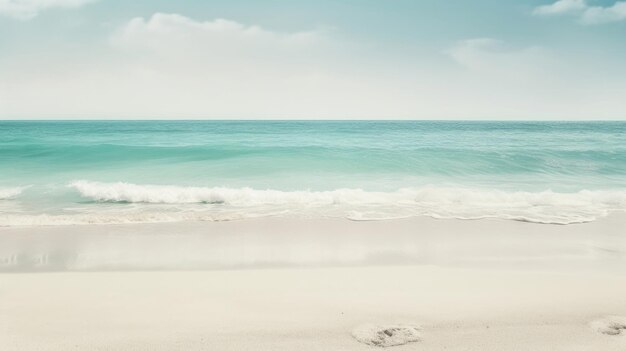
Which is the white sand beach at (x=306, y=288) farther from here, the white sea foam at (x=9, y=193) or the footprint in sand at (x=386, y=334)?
the white sea foam at (x=9, y=193)

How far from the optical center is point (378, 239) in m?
6.63

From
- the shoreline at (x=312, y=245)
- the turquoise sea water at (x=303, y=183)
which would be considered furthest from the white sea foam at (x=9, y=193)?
the shoreline at (x=312, y=245)

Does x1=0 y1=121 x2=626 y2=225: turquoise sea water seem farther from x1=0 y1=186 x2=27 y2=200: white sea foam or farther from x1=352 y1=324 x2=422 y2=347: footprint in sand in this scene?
x1=352 y1=324 x2=422 y2=347: footprint in sand

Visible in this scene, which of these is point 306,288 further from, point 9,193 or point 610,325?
point 9,193

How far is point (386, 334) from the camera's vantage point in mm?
3457

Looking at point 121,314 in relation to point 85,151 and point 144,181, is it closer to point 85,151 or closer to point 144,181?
point 144,181

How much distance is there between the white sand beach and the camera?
11.4 ft

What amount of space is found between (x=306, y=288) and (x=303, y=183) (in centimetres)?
962

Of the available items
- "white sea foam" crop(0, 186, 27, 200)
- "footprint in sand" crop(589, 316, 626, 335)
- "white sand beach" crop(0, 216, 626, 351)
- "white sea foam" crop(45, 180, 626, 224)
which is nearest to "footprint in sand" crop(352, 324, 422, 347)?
"white sand beach" crop(0, 216, 626, 351)

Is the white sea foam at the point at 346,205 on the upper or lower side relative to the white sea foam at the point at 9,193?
upper

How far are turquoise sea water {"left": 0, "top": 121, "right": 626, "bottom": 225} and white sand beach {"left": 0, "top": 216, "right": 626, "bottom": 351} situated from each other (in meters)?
1.68

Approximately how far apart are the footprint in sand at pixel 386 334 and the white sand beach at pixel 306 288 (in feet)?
0.24

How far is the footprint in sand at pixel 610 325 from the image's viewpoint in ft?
11.7

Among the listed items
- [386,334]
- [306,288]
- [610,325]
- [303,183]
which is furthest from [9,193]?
[610,325]
